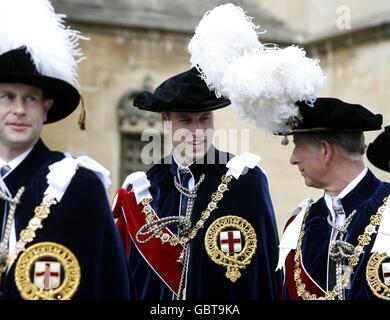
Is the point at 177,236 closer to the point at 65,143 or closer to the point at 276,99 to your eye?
the point at 276,99

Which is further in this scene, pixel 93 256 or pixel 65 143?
pixel 65 143

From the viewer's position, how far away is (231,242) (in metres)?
5.82

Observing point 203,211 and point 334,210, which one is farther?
point 203,211

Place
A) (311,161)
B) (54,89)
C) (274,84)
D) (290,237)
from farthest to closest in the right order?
(290,237), (311,161), (274,84), (54,89)

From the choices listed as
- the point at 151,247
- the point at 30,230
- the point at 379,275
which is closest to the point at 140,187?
the point at 151,247

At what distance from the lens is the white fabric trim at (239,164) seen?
5961mm

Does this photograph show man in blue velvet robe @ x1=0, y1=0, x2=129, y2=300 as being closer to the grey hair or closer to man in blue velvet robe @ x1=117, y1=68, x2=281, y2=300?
man in blue velvet robe @ x1=117, y1=68, x2=281, y2=300

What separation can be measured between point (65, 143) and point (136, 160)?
1087 millimetres

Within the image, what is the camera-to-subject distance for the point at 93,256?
479 cm

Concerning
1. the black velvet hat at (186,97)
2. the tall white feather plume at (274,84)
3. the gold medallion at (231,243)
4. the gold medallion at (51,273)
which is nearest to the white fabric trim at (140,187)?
the black velvet hat at (186,97)

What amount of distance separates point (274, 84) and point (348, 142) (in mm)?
443

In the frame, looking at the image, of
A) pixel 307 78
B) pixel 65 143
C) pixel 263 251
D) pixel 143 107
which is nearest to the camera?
pixel 307 78

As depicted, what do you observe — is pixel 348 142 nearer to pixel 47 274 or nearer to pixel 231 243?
pixel 231 243

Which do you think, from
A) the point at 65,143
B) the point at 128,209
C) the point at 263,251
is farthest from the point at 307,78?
the point at 65,143
